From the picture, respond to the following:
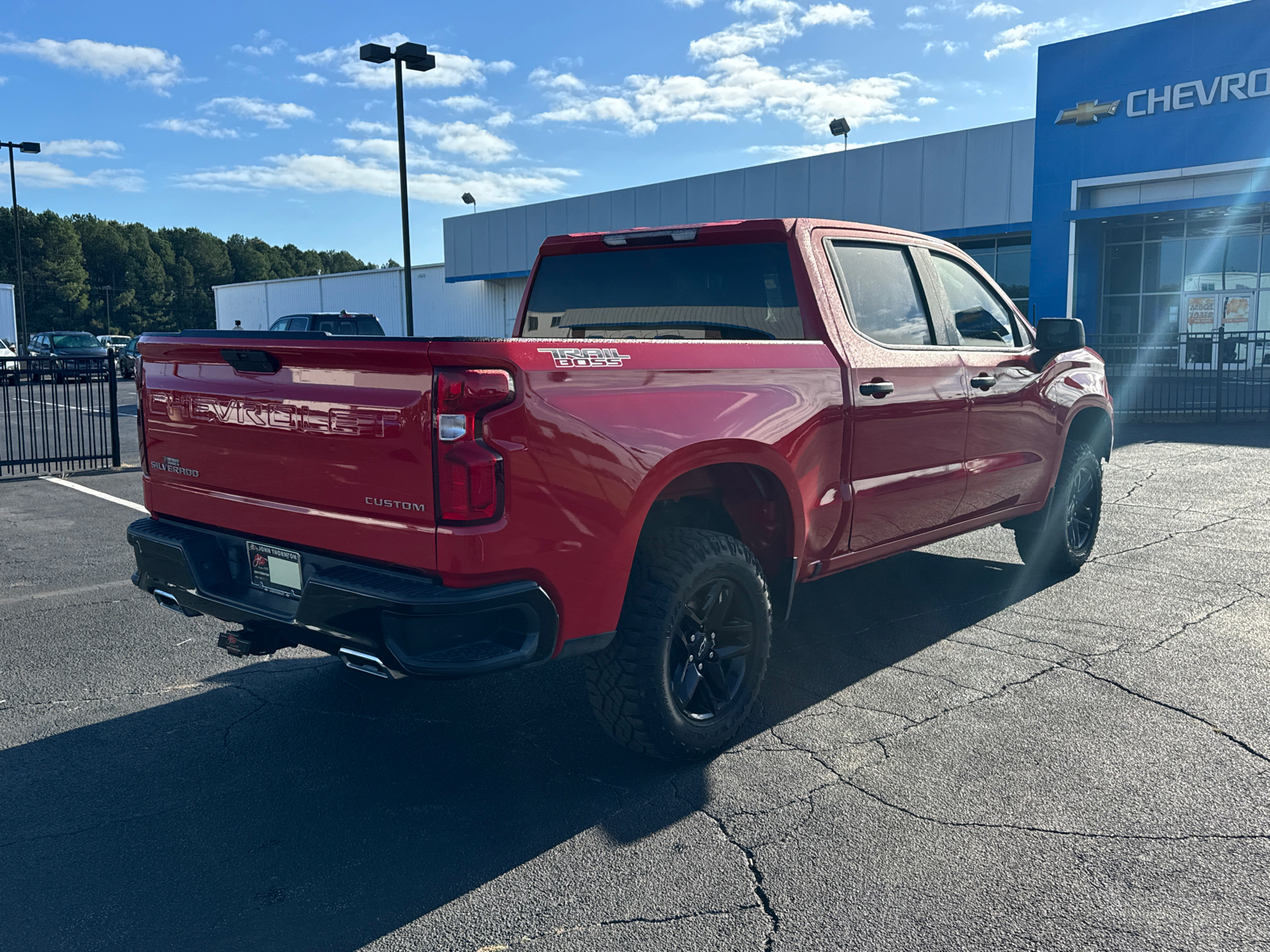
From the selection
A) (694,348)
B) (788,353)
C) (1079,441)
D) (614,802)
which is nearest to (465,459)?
(694,348)

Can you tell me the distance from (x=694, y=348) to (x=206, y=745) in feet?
7.86

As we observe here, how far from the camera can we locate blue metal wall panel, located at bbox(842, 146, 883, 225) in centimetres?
2942

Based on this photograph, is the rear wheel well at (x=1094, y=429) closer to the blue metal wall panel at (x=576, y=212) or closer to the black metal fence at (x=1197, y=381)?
the black metal fence at (x=1197, y=381)

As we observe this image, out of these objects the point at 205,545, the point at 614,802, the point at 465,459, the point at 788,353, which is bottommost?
the point at 614,802

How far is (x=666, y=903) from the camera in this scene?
285 cm

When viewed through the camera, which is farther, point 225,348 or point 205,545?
point 205,545

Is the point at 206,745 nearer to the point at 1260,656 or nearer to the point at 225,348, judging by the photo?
the point at 225,348

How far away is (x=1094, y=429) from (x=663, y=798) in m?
4.61

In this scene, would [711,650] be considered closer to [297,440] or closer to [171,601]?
[297,440]

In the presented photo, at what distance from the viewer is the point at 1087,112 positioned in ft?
82.9

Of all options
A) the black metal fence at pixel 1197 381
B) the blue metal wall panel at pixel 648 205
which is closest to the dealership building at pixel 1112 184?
the blue metal wall panel at pixel 648 205

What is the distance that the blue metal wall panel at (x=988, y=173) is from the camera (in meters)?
27.2

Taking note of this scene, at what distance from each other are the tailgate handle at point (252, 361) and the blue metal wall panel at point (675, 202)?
105 ft

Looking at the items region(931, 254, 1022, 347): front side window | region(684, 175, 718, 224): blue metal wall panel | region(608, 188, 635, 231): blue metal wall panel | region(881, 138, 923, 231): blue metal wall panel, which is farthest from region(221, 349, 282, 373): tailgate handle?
region(608, 188, 635, 231): blue metal wall panel
